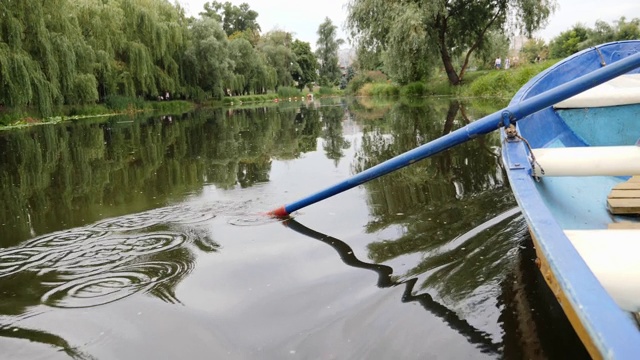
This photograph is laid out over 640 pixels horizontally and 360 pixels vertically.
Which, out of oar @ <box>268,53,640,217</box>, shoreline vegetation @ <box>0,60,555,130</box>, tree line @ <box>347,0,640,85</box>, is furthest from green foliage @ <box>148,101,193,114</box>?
oar @ <box>268,53,640,217</box>

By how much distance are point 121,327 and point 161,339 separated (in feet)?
0.79

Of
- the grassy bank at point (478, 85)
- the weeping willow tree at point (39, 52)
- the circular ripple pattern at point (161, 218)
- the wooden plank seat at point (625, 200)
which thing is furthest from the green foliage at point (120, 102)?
the wooden plank seat at point (625, 200)

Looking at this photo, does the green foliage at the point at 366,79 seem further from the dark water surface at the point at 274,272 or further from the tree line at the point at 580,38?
the dark water surface at the point at 274,272

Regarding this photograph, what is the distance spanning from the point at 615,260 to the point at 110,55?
2169 cm

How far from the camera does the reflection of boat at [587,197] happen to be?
1079 mm

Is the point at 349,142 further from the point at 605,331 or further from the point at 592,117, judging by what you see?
the point at 605,331

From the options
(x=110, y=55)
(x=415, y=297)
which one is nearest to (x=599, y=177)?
(x=415, y=297)

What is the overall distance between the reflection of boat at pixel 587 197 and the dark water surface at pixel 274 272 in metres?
0.43

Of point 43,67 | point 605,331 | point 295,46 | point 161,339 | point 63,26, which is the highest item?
point 295,46

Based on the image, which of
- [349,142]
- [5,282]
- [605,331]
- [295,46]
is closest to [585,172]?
[605,331]

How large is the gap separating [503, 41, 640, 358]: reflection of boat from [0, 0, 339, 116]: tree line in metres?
14.2

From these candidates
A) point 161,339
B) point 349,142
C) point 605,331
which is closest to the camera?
point 605,331

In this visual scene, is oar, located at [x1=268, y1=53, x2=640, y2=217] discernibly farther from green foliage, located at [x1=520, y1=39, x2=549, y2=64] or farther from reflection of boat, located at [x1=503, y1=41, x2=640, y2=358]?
green foliage, located at [x1=520, y1=39, x2=549, y2=64]

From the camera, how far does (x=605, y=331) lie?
979 millimetres
